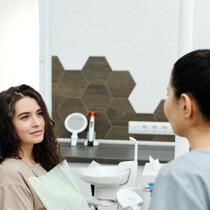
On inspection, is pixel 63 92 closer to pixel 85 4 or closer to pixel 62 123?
pixel 62 123

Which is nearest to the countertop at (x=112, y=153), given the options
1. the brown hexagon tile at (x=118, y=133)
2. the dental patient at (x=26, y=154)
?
the brown hexagon tile at (x=118, y=133)

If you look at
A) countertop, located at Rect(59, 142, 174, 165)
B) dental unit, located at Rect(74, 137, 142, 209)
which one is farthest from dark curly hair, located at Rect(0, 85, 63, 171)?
countertop, located at Rect(59, 142, 174, 165)

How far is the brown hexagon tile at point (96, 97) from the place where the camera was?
300 cm

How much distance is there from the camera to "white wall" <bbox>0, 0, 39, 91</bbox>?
1.60 m

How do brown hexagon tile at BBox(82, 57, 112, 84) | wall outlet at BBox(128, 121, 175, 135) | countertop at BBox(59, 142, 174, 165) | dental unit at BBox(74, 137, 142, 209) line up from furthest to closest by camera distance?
brown hexagon tile at BBox(82, 57, 112, 84)
wall outlet at BBox(128, 121, 175, 135)
countertop at BBox(59, 142, 174, 165)
dental unit at BBox(74, 137, 142, 209)

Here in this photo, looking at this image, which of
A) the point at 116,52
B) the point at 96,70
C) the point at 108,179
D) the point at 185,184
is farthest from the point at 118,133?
the point at 185,184

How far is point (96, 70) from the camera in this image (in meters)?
3.02

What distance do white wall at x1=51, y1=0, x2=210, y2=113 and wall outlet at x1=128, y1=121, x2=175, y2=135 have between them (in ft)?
0.37

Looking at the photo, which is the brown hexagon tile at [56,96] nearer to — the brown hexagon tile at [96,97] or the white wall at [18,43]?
the brown hexagon tile at [96,97]

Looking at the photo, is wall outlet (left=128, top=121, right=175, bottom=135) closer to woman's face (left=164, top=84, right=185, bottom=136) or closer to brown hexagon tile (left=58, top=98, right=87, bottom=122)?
brown hexagon tile (left=58, top=98, right=87, bottom=122)

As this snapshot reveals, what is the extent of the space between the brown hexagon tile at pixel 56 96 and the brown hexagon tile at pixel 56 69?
6 centimetres

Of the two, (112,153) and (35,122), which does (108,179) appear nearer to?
(35,122)

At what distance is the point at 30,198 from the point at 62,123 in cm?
163

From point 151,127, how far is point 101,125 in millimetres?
418
